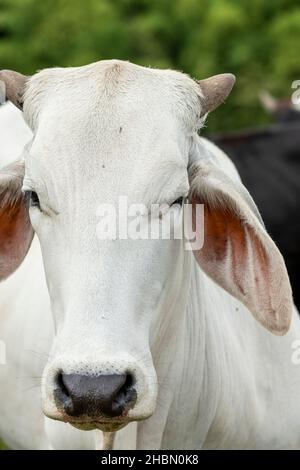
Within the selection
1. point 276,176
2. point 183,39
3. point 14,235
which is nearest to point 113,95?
point 14,235

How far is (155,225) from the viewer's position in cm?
342

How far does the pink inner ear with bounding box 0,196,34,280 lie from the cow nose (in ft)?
2.65

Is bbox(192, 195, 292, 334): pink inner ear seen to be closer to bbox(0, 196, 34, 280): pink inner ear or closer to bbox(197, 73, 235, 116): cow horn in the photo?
bbox(197, 73, 235, 116): cow horn

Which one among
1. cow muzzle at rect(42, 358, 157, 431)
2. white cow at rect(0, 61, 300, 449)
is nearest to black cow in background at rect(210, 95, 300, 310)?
white cow at rect(0, 61, 300, 449)

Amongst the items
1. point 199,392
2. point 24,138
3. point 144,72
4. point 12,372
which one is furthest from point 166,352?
point 24,138

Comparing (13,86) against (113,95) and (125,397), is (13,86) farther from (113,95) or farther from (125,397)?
(125,397)

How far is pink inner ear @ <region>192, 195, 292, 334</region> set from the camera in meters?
3.63

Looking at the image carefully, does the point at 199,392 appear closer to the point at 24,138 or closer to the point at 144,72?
the point at 144,72

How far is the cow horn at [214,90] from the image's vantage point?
3742mm

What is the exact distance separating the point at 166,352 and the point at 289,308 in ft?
1.62

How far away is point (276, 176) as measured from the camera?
955 centimetres

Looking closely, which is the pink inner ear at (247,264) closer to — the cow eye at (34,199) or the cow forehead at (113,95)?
the cow forehead at (113,95)

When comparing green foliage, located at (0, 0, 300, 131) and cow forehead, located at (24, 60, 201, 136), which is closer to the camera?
cow forehead, located at (24, 60, 201, 136)

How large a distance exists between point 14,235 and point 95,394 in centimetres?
94
